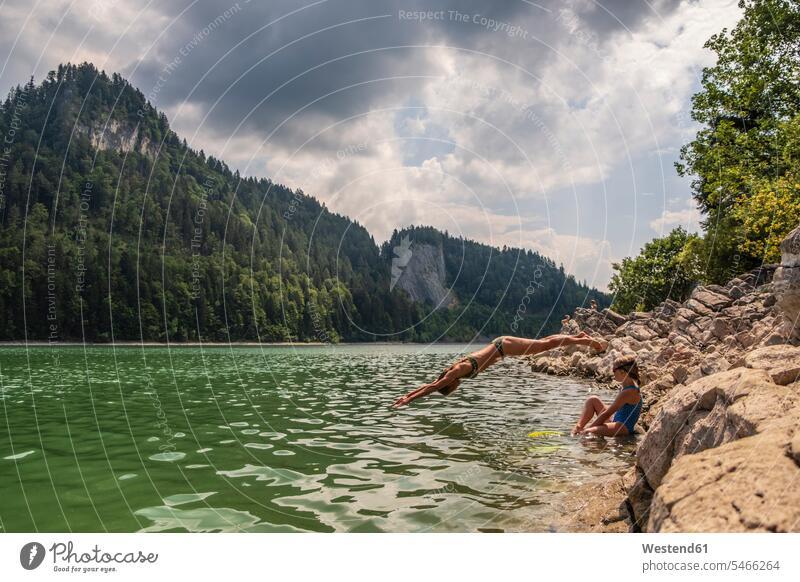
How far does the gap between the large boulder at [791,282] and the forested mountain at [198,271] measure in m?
85.2

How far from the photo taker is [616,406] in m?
13.5

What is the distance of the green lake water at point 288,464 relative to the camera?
7527 millimetres

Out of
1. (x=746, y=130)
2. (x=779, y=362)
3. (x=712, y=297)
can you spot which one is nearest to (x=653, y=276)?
(x=746, y=130)

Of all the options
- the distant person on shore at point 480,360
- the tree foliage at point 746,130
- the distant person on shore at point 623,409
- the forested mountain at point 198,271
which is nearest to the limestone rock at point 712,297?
the tree foliage at point 746,130

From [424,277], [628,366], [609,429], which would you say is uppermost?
[424,277]

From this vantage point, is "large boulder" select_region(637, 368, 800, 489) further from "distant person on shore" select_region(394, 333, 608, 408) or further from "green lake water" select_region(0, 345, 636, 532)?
"distant person on shore" select_region(394, 333, 608, 408)

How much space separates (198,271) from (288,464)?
115 meters

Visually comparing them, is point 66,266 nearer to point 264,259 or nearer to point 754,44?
point 264,259

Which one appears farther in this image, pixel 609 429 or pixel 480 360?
pixel 609 429

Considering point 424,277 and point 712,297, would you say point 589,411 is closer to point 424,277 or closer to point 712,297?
point 712,297

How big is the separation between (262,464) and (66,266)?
132687mm
